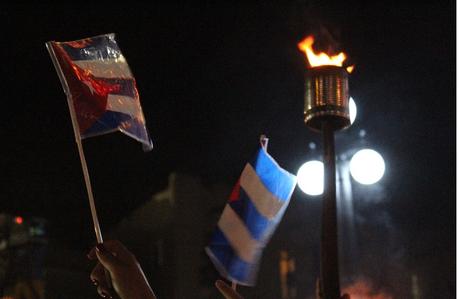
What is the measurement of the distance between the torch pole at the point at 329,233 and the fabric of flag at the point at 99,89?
1.03 meters

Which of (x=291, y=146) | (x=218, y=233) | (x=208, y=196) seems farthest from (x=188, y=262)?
(x=218, y=233)

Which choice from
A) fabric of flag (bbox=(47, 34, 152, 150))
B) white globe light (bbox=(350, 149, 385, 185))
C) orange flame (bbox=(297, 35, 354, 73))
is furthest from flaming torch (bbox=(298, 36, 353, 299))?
white globe light (bbox=(350, 149, 385, 185))

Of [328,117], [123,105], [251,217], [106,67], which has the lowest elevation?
[251,217]

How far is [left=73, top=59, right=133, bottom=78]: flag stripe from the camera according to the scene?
379 cm

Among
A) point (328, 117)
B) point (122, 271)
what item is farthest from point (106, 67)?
point (122, 271)

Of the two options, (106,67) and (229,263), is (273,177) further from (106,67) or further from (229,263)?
(106,67)

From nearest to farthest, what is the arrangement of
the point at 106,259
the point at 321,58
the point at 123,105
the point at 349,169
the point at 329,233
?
the point at 106,259
the point at 329,233
the point at 123,105
the point at 321,58
the point at 349,169

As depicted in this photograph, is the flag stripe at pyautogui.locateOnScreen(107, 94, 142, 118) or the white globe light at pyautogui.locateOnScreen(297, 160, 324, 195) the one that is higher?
the flag stripe at pyautogui.locateOnScreen(107, 94, 142, 118)

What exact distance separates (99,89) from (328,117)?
130cm

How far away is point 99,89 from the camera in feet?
12.3

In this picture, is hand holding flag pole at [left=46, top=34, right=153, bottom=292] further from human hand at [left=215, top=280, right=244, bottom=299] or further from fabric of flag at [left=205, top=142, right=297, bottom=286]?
human hand at [left=215, top=280, right=244, bottom=299]

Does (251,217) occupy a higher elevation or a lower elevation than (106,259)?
higher

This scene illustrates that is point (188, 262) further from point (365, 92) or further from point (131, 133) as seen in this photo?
point (131, 133)

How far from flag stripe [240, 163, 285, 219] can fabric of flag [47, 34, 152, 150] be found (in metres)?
0.68
